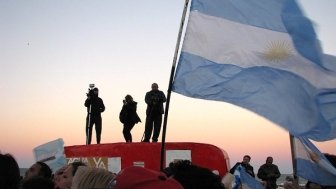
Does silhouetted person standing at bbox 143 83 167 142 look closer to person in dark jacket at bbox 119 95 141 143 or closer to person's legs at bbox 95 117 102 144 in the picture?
person in dark jacket at bbox 119 95 141 143

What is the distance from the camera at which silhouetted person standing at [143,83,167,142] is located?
10.7 m

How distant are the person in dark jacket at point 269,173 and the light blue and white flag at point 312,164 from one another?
17.0ft

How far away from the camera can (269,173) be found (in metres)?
10.7

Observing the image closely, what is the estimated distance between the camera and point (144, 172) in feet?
7.39

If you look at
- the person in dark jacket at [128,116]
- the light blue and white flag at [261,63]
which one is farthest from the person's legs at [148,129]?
the light blue and white flag at [261,63]

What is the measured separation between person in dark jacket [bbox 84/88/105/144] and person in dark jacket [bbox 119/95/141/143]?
627 mm

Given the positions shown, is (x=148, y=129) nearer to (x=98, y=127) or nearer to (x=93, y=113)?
(x=98, y=127)

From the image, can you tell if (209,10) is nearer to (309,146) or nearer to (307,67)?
(307,67)

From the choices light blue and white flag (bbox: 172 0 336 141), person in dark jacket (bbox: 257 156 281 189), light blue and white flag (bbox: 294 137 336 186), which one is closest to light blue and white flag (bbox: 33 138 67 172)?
light blue and white flag (bbox: 172 0 336 141)

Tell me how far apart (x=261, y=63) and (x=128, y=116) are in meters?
6.25

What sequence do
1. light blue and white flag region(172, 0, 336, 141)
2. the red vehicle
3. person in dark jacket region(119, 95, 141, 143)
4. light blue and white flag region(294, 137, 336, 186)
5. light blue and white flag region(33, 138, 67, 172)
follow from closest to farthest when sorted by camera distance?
light blue and white flag region(294, 137, 336, 186) → light blue and white flag region(172, 0, 336, 141) → light blue and white flag region(33, 138, 67, 172) → the red vehicle → person in dark jacket region(119, 95, 141, 143)

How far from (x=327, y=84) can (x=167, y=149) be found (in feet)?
17.4

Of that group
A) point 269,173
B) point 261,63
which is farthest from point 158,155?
point 261,63

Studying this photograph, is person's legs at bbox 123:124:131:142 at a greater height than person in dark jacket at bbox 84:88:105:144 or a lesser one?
lesser
